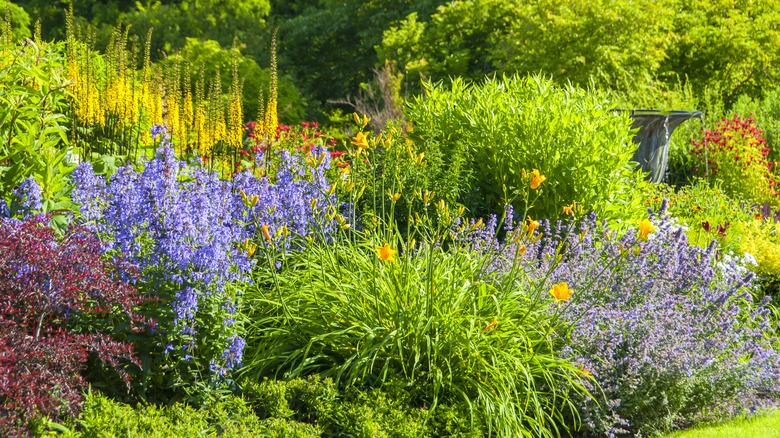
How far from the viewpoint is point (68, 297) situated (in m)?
2.81

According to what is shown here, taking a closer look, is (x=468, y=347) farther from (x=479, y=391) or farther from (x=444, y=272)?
(x=444, y=272)

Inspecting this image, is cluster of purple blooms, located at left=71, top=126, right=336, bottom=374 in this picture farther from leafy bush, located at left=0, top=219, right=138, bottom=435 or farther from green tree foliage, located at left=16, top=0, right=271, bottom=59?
green tree foliage, located at left=16, top=0, right=271, bottom=59

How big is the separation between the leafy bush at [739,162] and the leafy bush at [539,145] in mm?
3992

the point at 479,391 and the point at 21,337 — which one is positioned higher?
the point at 21,337

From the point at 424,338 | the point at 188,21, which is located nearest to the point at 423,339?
the point at 424,338

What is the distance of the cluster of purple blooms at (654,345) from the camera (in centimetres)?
352

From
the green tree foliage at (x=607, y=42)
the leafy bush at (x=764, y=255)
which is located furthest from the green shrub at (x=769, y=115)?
the leafy bush at (x=764, y=255)

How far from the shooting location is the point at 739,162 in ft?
30.4

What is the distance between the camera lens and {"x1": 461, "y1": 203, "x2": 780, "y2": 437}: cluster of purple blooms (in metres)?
3.52

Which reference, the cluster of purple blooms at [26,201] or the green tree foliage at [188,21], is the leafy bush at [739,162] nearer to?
the cluster of purple blooms at [26,201]

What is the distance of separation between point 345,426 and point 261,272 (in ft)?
5.23

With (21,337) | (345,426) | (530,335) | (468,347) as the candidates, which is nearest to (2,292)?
(21,337)

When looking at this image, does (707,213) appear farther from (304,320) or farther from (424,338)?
(304,320)

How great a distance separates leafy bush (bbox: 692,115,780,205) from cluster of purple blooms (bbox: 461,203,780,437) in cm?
551
